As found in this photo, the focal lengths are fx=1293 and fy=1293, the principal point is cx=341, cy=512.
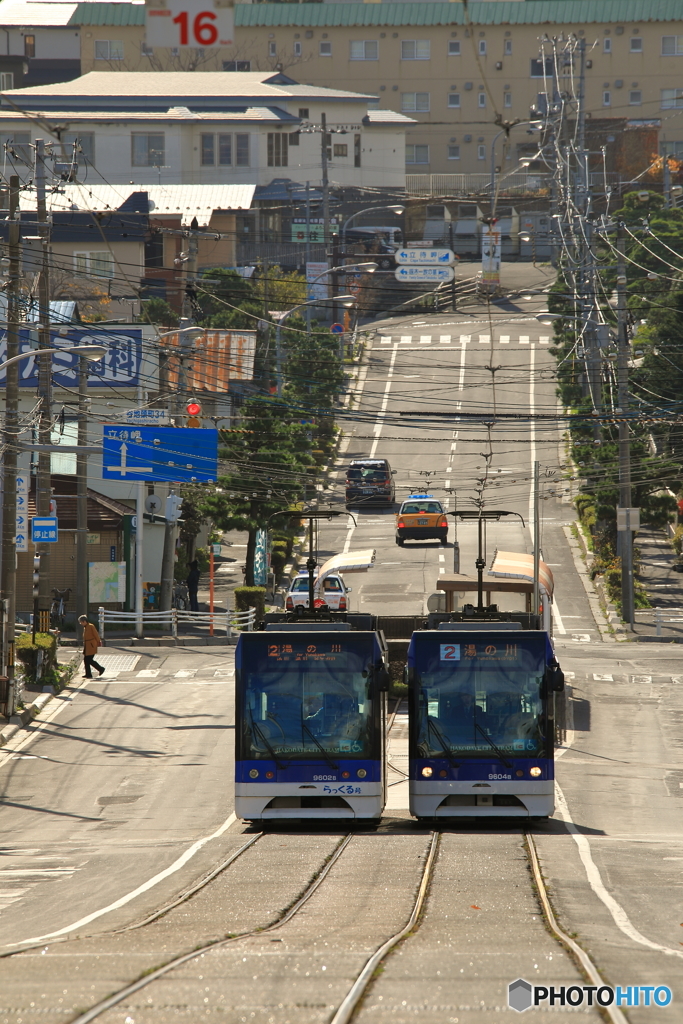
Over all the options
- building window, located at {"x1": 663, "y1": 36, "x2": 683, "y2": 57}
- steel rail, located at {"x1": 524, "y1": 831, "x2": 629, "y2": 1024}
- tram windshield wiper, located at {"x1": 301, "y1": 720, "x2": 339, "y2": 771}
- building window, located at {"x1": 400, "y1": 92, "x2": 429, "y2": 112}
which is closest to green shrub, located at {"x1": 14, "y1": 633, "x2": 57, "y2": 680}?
tram windshield wiper, located at {"x1": 301, "y1": 720, "x2": 339, "y2": 771}

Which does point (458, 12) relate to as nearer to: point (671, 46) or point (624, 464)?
point (671, 46)

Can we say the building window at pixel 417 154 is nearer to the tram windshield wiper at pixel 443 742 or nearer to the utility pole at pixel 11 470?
the utility pole at pixel 11 470

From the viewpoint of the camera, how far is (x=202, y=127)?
303 ft

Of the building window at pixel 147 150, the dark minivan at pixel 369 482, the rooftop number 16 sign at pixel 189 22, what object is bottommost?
the dark minivan at pixel 369 482

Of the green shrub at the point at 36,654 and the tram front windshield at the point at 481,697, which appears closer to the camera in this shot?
the tram front windshield at the point at 481,697

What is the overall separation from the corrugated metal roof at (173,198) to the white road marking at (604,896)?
211ft

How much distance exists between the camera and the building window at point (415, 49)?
11719cm

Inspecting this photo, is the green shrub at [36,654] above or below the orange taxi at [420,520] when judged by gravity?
below

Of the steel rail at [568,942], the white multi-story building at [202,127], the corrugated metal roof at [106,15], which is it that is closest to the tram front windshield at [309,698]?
the steel rail at [568,942]

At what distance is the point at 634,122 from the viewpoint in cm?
11306

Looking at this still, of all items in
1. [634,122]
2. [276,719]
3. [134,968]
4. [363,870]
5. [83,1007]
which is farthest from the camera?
[634,122]

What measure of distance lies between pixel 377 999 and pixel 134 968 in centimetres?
204

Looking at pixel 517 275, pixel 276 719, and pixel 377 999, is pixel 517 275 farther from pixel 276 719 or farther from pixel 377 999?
pixel 377 999

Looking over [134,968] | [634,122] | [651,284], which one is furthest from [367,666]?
[634,122]
